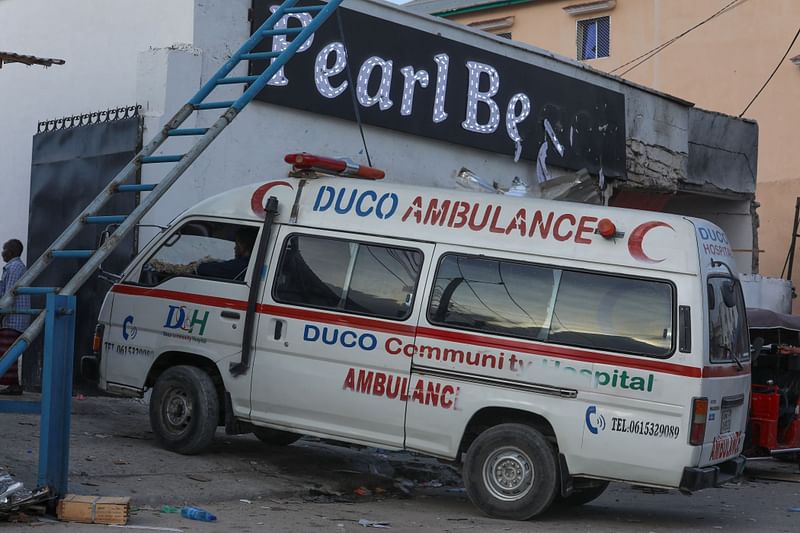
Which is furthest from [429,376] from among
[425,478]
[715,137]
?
[715,137]

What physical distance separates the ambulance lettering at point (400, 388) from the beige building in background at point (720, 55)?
71.2 ft

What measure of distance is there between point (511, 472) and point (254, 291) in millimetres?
2586

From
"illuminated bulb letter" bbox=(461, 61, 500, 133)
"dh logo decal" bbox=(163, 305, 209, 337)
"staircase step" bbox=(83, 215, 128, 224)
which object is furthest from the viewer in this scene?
"illuminated bulb letter" bbox=(461, 61, 500, 133)

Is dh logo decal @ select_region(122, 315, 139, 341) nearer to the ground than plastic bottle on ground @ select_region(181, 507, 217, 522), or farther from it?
farther from it

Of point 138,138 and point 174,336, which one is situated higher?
point 138,138

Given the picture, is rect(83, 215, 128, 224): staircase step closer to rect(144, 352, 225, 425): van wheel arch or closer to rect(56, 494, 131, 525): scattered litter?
rect(56, 494, 131, 525): scattered litter

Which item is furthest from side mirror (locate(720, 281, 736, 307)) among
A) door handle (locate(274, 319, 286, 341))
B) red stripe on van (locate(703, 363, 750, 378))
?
door handle (locate(274, 319, 286, 341))

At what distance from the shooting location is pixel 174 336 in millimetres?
9656

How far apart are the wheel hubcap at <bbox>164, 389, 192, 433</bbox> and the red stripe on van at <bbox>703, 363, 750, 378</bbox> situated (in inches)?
167

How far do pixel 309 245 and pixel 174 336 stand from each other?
1.43 meters

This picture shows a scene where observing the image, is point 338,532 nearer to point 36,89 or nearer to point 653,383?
point 653,383

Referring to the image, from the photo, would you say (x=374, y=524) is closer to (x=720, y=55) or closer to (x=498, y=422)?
(x=498, y=422)

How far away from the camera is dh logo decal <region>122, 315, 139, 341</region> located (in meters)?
9.89

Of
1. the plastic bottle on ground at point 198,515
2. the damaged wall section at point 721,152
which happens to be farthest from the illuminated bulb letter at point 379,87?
the damaged wall section at point 721,152
